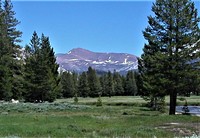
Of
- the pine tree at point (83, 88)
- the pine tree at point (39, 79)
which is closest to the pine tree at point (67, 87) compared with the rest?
the pine tree at point (83, 88)

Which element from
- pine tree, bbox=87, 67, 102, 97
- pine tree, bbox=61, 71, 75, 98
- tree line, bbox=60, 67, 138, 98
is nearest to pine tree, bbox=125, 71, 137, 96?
tree line, bbox=60, 67, 138, 98

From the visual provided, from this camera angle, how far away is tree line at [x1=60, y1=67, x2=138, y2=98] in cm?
12362

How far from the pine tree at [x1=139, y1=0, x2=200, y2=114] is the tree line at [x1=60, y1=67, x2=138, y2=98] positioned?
84.3 m

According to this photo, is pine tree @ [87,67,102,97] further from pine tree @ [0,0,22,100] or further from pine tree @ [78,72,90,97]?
pine tree @ [0,0,22,100]

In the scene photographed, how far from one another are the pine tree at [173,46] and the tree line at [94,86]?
84.3 metres

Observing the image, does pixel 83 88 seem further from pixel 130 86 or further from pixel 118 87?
pixel 130 86

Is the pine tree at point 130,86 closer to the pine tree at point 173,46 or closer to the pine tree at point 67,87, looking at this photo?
the pine tree at point 67,87

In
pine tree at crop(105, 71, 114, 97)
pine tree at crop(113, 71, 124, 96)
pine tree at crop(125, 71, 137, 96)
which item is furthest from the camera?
pine tree at crop(113, 71, 124, 96)

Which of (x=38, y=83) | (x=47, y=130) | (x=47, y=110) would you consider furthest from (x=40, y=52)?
(x=47, y=130)

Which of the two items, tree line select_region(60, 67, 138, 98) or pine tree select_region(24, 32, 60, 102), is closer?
pine tree select_region(24, 32, 60, 102)

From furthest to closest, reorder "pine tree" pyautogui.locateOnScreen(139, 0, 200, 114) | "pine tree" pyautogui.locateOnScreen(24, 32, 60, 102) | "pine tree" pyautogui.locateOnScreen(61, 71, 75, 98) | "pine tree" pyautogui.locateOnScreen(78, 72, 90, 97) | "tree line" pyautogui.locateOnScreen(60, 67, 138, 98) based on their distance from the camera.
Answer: "pine tree" pyautogui.locateOnScreen(61, 71, 75, 98)
"tree line" pyautogui.locateOnScreen(60, 67, 138, 98)
"pine tree" pyautogui.locateOnScreen(78, 72, 90, 97)
"pine tree" pyautogui.locateOnScreen(24, 32, 60, 102)
"pine tree" pyautogui.locateOnScreen(139, 0, 200, 114)

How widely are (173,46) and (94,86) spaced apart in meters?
91.4

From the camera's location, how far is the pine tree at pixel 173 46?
33.6 meters

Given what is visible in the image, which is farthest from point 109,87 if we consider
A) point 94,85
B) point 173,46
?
point 173,46
